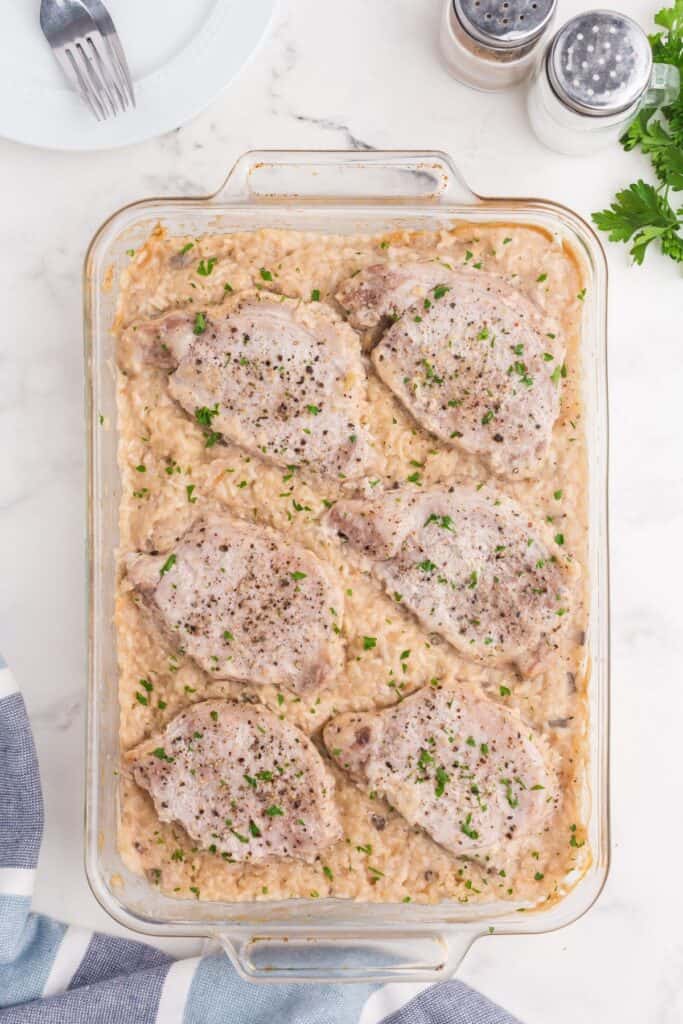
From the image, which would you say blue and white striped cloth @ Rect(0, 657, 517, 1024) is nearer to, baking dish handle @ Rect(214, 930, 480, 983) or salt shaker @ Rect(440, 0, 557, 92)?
baking dish handle @ Rect(214, 930, 480, 983)

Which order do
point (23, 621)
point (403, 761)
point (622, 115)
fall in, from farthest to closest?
point (23, 621) < point (622, 115) < point (403, 761)

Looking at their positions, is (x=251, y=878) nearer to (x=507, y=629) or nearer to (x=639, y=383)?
(x=507, y=629)

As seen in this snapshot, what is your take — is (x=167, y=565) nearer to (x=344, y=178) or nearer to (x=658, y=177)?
(x=344, y=178)

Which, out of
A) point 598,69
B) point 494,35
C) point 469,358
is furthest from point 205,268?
point 598,69

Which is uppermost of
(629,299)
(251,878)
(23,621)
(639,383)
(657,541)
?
(629,299)

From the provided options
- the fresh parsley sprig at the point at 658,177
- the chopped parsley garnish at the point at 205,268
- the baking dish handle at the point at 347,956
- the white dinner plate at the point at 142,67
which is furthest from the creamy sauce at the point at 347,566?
the white dinner plate at the point at 142,67

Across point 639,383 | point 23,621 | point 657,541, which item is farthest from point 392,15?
point 23,621
